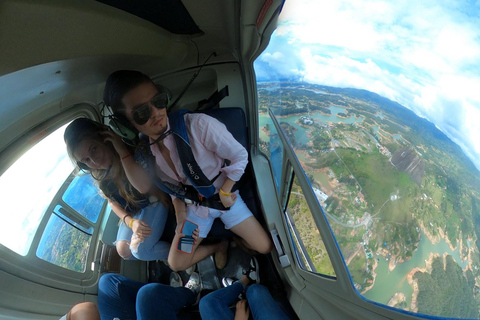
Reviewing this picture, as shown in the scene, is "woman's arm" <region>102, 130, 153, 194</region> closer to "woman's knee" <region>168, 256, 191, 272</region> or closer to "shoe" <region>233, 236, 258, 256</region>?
"woman's knee" <region>168, 256, 191, 272</region>

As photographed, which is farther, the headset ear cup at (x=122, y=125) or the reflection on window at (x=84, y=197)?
the reflection on window at (x=84, y=197)

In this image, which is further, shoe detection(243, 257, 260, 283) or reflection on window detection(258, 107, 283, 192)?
shoe detection(243, 257, 260, 283)

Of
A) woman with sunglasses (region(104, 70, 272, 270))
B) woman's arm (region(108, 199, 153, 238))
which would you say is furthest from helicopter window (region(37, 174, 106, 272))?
woman with sunglasses (region(104, 70, 272, 270))

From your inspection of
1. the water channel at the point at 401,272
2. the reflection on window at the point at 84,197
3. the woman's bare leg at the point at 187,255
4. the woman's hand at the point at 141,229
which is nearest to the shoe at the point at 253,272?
the woman's bare leg at the point at 187,255

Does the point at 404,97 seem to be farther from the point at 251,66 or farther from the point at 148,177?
the point at 148,177

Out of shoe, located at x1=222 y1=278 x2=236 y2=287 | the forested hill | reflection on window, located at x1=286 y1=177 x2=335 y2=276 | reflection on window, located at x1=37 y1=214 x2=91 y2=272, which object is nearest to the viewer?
the forested hill

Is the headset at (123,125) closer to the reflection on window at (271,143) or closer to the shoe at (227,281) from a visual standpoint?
the reflection on window at (271,143)

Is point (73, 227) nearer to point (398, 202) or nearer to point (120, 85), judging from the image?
point (120, 85)
